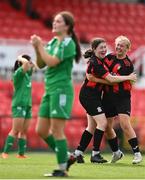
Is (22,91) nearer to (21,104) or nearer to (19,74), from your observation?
(21,104)

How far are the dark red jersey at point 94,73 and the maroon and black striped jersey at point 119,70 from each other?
0.75 ft

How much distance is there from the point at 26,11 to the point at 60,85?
64.7 feet

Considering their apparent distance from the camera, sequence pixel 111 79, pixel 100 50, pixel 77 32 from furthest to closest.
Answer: pixel 77 32 < pixel 100 50 < pixel 111 79

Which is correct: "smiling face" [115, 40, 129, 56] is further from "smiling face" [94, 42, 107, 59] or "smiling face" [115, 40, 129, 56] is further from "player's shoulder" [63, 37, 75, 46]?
"player's shoulder" [63, 37, 75, 46]

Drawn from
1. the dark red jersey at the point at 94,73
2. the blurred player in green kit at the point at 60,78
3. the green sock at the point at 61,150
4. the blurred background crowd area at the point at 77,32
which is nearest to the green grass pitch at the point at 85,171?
the green sock at the point at 61,150

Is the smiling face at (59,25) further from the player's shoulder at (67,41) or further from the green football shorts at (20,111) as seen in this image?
the green football shorts at (20,111)

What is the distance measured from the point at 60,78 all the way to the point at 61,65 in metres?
0.17

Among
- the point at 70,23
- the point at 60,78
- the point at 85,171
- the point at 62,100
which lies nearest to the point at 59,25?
the point at 70,23

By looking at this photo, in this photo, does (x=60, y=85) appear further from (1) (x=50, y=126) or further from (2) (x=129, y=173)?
(2) (x=129, y=173)

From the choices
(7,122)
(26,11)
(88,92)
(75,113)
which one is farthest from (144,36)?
(88,92)

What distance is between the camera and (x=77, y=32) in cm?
2906

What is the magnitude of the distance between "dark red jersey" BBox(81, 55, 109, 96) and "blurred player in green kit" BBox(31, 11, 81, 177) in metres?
2.60

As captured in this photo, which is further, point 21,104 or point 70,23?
point 21,104

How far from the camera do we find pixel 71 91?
416 inches
